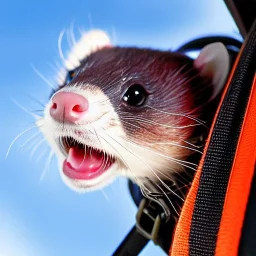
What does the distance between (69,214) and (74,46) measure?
32cm

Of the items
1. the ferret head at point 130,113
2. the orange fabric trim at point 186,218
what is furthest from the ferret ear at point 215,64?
the orange fabric trim at point 186,218

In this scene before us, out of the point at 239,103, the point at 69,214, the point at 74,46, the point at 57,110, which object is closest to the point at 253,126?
the point at 239,103

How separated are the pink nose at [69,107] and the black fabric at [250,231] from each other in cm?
15

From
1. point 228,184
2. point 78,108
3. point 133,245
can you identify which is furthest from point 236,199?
point 133,245

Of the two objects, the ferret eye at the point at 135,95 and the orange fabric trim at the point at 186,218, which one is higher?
the ferret eye at the point at 135,95

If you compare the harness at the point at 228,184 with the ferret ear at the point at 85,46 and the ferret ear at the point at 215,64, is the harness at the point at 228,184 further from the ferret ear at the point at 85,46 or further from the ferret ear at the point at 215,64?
the ferret ear at the point at 85,46

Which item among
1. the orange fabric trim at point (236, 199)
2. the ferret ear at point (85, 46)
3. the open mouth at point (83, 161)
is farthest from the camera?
the ferret ear at point (85, 46)

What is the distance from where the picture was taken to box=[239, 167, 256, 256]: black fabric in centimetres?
48

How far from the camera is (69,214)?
0.96 m

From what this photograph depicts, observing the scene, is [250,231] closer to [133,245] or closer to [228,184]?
[228,184]

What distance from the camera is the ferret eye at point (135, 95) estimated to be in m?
0.60

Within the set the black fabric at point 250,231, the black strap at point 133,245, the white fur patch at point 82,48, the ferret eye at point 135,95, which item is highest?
the white fur patch at point 82,48

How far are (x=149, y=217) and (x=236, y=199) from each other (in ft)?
0.62

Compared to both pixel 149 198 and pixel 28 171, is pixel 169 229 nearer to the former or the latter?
pixel 149 198
